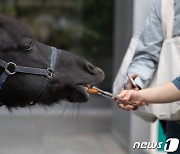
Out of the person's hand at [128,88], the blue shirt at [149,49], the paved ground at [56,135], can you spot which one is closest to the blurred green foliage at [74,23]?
the paved ground at [56,135]

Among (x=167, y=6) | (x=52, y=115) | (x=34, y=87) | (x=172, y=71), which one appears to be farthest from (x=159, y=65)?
(x=52, y=115)

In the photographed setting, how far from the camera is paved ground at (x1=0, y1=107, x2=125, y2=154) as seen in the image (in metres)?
6.91

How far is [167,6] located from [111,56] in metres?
6.84

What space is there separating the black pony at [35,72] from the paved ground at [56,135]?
11.9ft

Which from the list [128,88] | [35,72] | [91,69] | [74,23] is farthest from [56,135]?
[35,72]

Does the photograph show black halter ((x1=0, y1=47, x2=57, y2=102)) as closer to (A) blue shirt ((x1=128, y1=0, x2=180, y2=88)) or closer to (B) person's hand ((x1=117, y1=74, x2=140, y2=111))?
(B) person's hand ((x1=117, y1=74, x2=140, y2=111))

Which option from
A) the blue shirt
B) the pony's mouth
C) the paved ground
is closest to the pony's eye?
the pony's mouth

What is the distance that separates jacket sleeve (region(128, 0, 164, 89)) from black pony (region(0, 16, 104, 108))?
324mm

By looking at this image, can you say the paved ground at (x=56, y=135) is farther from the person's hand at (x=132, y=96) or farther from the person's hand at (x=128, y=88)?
the person's hand at (x=132, y=96)

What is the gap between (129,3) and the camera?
6.71m

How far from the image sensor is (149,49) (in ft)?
10.7

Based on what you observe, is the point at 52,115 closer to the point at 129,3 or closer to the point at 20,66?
the point at 129,3

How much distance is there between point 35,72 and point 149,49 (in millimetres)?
806

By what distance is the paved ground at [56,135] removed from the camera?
691 cm
